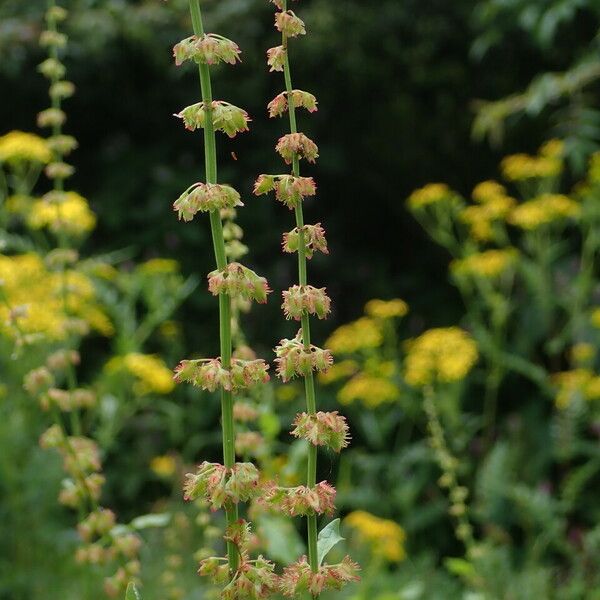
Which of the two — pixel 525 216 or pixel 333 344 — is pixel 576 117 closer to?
pixel 525 216

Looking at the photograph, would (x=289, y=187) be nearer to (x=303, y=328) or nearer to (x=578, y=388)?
(x=303, y=328)

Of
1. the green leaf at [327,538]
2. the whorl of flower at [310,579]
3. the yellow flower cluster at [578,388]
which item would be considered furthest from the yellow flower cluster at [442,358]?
the whorl of flower at [310,579]

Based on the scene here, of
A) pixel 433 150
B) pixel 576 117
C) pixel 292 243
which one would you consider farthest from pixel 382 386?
pixel 292 243

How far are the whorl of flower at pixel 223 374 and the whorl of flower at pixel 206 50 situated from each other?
31 cm

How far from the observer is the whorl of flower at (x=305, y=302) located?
105 centimetres

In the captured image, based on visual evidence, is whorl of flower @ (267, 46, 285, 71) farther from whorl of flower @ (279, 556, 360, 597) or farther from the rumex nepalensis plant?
whorl of flower @ (279, 556, 360, 597)

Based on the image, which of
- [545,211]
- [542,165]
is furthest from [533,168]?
[545,211]

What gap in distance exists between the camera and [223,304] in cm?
105

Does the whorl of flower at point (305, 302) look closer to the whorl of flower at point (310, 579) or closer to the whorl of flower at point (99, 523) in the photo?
the whorl of flower at point (310, 579)

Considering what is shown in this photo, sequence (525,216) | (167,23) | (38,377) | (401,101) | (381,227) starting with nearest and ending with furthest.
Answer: (38,377) → (525,216) → (167,23) → (401,101) → (381,227)

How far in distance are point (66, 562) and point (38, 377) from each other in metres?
2.09

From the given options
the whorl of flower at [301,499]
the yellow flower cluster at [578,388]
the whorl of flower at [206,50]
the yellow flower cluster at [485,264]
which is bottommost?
the whorl of flower at [301,499]

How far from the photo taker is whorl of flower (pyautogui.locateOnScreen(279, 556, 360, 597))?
3.51 ft

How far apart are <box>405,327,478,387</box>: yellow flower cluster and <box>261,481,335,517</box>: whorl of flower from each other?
279 centimetres
